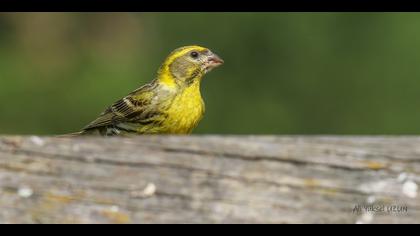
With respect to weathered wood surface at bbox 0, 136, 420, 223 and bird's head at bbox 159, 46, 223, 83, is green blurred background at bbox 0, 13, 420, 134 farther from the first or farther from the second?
weathered wood surface at bbox 0, 136, 420, 223

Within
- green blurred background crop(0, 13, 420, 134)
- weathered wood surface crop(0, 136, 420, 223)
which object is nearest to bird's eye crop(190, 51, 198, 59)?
weathered wood surface crop(0, 136, 420, 223)

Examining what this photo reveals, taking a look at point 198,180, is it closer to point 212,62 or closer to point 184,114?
point 184,114

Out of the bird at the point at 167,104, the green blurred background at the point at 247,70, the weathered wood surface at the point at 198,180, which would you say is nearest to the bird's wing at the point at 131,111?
the bird at the point at 167,104

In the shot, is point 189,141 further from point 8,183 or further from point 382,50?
point 382,50

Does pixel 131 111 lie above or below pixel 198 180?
above

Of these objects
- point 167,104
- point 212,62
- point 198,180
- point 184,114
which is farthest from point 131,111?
point 198,180
